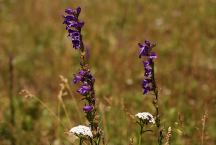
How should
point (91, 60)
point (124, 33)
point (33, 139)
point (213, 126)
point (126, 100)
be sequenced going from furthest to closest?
1. point (124, 33)
2. point (91, 60)
3. point (126, 100)
4. point (213, 126)
5. point (33, 139)

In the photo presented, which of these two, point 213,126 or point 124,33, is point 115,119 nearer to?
point 213,126

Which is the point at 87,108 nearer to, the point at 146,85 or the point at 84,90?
the point at 84,90

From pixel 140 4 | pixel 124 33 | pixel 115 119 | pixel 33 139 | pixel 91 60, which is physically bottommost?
pixel 33 139

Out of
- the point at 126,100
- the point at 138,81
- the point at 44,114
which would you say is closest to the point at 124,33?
the point at 138,81

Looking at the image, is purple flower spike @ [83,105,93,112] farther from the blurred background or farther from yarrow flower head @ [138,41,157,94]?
the blurred background

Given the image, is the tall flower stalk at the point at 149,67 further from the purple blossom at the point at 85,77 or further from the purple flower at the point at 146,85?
the purple blossom at the point at 85,77

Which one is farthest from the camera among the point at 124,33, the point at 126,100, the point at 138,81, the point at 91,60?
the point at 124,33

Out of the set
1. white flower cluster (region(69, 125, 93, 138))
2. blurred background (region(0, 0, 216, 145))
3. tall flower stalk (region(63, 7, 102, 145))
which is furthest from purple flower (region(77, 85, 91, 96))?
blurred background (region(0, 0, 216, 145))

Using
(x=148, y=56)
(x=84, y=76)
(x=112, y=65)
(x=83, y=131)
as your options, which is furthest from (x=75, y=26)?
(x=112, y=65)
